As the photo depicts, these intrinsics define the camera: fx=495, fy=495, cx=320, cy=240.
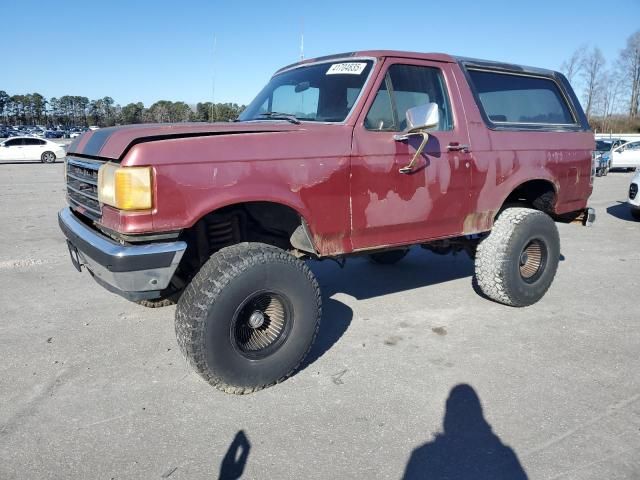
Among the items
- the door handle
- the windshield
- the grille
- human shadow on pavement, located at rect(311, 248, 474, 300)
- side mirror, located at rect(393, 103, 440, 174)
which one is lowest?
human shadow on pavement, located at rect(311, 248, 474, 300)

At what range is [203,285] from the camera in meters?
2.84

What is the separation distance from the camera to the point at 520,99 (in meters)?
4.71

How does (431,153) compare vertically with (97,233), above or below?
above

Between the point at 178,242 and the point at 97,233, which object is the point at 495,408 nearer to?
the point at 178,242

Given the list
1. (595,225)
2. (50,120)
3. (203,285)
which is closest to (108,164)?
(203,285)

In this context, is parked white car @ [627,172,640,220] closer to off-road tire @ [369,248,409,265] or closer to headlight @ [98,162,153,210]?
off-road tire @ [369,248,409,265]

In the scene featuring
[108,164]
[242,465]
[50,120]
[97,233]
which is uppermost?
[50,120]

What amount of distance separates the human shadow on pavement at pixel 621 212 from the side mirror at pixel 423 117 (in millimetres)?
8648

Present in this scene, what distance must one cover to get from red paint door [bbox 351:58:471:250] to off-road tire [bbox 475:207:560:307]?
526 millimetres

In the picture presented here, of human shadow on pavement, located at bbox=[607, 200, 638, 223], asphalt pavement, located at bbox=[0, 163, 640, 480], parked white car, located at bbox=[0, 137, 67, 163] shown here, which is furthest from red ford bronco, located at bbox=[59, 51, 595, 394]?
parked white car, located at bbox=[0, 137, 67, 163]

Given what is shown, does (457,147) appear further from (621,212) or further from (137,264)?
(621,212)

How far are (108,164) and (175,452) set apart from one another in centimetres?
161

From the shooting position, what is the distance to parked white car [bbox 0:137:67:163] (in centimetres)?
2358

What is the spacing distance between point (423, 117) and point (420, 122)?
36 mm
